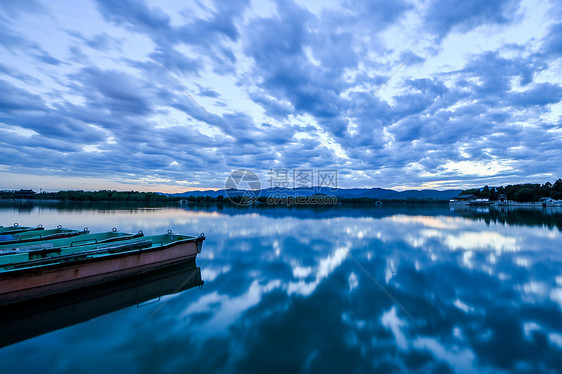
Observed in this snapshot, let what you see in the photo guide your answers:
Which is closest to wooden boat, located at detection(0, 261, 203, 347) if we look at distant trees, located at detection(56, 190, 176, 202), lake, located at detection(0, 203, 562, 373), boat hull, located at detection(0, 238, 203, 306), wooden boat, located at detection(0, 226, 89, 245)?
lake, located at detection(0, 203, 562, 373)

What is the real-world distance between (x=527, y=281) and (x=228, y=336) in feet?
38.6

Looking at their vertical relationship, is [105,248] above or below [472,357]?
above

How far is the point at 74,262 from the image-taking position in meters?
7.86

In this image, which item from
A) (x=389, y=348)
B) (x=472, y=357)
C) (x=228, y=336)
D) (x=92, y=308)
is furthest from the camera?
(x=92, y=308)

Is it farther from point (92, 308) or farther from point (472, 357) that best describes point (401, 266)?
point (92, 308)

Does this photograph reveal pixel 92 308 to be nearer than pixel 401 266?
Yes

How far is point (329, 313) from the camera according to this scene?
21.7 feet

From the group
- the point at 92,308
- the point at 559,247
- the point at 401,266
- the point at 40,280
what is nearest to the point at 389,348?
the point at 401,266

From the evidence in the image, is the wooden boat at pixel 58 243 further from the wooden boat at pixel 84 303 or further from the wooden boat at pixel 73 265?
the wooden boat at pixel 84 303

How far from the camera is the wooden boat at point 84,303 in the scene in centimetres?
602

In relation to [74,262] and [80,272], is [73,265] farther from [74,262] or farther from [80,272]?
[80,272]

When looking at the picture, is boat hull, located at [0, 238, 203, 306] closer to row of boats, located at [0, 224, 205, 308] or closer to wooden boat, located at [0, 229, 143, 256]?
row of boats, located at [0, 224, 205, 308]

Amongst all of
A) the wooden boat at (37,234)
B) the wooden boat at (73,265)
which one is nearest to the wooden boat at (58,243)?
the wooden boat at (73,265)

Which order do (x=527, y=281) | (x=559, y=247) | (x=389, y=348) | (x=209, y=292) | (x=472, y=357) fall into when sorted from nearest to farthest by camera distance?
(x=472, y=357)
(x=389, y=348)
(x=209, y=292)
(x=527, y=281)
(x=559, y=247)
